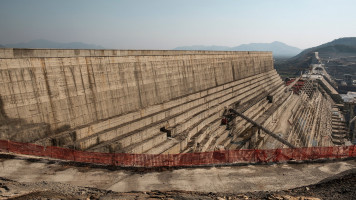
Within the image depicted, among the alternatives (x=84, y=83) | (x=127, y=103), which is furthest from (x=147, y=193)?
(x=127, y=103)

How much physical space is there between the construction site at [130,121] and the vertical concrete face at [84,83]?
0.19 feet

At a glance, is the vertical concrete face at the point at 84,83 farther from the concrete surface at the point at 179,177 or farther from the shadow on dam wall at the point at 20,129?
the concrete surface at the point at 179,177

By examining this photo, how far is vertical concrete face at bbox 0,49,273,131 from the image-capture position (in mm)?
12992

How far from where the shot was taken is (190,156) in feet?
44.3

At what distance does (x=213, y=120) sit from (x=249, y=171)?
15.3 m

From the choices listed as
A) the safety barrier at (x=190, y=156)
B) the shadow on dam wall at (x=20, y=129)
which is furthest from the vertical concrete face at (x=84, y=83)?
the safety barrier at (x=190, y=156)

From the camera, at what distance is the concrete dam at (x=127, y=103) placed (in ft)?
43.6

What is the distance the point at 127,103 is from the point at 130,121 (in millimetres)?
1643

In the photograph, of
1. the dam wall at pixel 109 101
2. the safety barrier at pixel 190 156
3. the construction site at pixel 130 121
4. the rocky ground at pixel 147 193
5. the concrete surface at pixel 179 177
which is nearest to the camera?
the rocky ground at pixel 147 193

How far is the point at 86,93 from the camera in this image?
16.6m

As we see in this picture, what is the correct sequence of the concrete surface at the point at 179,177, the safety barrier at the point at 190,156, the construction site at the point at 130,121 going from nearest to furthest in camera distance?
the concrete surface at the point at 179,177, the construction site at the point at 130,121, the safety barrier at the point at 190,156

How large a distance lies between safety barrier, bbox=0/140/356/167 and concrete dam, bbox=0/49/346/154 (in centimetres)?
74

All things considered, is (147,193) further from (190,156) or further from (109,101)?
(109,101)

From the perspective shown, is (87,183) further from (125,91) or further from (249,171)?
(125,91)
